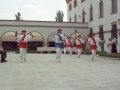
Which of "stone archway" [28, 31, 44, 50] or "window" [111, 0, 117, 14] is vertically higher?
"window" [111, 0, 117, 14]

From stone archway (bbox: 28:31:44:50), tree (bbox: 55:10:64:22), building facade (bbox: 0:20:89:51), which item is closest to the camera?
building facade (bbox: 0:20:89:51)

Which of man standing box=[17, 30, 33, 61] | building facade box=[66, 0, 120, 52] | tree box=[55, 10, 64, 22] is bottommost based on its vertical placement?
man standing box=[17, 30, 33, 61]

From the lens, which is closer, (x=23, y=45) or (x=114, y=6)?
(x=23, y=45)

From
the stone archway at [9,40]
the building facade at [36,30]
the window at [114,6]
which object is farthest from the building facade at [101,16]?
the stone archway at [9,40]

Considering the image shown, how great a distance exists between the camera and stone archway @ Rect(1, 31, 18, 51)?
34.3m

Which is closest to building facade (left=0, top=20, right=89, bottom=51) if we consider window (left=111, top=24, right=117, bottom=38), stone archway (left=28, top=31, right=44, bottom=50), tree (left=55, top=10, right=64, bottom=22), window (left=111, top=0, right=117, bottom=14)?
stone archway (left=28, top=31, right=44, bottom=50)

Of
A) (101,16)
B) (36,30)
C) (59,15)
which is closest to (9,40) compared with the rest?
(36,30)

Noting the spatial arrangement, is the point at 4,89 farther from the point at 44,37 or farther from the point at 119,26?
the point at 44,37

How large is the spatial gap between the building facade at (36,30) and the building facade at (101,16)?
7.91 ft

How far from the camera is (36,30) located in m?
36.0

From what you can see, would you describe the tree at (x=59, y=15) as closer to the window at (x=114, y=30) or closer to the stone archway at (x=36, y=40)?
the stone archway at (x=36, y=40)

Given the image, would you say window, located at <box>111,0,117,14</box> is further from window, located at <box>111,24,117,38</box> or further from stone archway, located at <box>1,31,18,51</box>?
stone archway, located at <box>1,31,18,51</box>

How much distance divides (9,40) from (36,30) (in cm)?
432

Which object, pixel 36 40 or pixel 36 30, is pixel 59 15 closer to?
pixel 36 30
